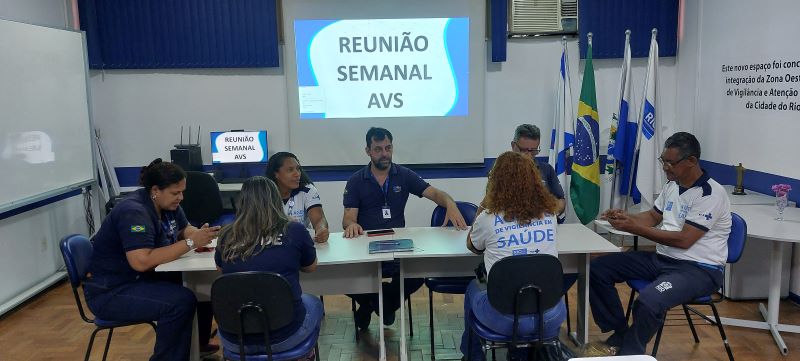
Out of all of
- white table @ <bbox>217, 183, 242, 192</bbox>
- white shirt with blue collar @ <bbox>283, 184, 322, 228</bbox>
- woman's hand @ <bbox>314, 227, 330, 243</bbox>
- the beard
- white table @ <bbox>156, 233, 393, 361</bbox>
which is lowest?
white table @ <bbox>156, 233, 393, 361</bbox>

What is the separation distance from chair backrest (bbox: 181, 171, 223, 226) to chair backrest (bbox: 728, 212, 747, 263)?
3305 mm

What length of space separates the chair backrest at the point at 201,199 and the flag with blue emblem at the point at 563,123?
309cm

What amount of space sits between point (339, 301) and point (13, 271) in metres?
2.52

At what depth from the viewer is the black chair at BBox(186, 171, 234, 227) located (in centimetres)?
403

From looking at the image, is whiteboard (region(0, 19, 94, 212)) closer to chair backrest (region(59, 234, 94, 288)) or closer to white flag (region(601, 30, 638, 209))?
chair backrest (region(59, 234, 94, 288))

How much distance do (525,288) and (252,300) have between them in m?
1.16

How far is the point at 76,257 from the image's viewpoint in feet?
9.44

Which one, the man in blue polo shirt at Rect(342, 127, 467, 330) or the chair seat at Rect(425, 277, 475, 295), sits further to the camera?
the man in blue polo shirt at Rect(342, 127, 467, 330)

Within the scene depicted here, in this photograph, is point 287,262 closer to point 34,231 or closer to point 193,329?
point 193,329

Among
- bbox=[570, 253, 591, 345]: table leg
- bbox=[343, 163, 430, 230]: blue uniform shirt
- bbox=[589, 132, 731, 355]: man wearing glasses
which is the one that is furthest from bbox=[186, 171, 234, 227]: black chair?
bbox=[589, 132, 731, 355]: man wearing glasses

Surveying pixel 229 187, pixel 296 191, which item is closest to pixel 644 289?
pixel 296 191

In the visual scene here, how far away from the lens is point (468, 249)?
293 centimetres

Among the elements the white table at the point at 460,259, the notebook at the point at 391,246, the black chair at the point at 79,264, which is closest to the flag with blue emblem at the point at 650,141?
the white table at the point at 460,259

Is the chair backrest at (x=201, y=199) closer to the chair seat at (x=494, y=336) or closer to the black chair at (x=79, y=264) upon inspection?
the black chair at (x=79, y=264)
